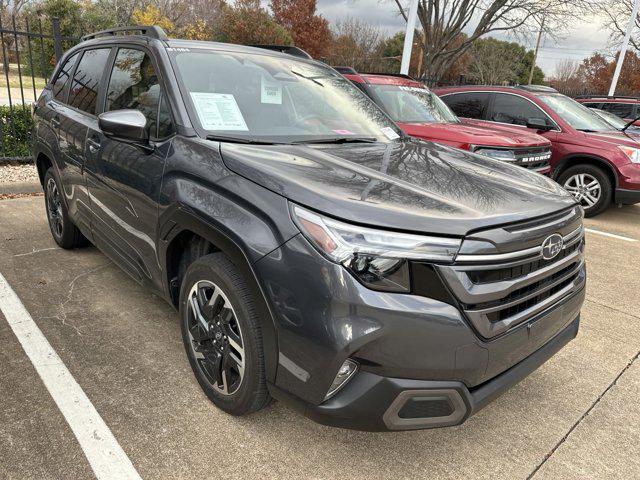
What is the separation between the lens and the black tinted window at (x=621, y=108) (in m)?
11.8

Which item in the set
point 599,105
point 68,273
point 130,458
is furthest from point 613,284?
point 599,105

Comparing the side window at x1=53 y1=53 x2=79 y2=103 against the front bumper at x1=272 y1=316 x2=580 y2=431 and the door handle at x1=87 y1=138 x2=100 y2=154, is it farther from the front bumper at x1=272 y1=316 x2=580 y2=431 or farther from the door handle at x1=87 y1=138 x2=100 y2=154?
the front bumper at x1=272 y1=316 x2=580 y2=431

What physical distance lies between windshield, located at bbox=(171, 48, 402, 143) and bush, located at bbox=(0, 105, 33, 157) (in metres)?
5.53

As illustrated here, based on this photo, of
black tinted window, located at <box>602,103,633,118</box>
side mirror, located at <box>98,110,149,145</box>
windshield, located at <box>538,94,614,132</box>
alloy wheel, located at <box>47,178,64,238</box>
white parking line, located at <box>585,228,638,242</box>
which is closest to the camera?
side mirror, located at <box>98,110,149,145</box>

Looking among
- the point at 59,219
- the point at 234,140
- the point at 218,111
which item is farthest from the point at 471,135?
the point at 59,219

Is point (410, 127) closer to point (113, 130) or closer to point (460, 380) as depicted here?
point (113, 130)

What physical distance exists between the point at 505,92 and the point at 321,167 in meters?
6.73

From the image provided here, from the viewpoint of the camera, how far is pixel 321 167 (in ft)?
7.09

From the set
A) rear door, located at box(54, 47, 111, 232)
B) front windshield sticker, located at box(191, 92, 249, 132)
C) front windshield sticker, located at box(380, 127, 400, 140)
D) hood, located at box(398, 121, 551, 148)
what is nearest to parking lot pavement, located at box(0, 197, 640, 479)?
rear door, located at box(54, 47, 111, 232)

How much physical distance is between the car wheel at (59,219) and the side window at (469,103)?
6.35 metres

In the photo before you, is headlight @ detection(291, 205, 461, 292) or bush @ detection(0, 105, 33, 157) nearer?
headlight @ detection(291, 205, 461, 292)

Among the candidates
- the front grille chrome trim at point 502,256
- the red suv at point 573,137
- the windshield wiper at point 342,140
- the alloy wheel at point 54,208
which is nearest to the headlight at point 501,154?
the red suv at point 573,137

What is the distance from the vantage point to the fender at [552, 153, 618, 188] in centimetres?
684

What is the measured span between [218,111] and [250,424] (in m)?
1.59
